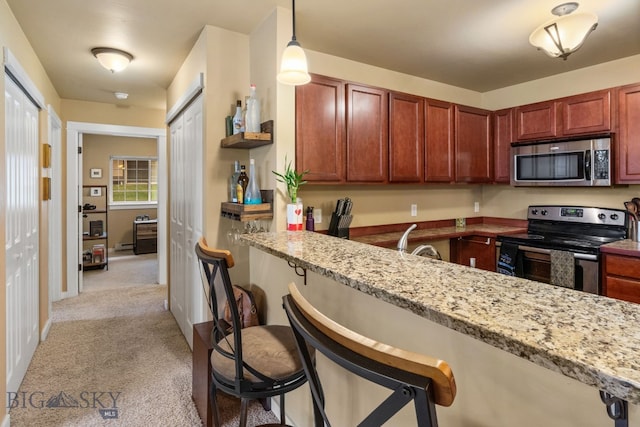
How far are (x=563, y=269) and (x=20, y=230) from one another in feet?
→ 12.8

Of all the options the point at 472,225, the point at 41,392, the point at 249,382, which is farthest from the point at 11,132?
the point at 472,225

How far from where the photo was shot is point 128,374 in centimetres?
261

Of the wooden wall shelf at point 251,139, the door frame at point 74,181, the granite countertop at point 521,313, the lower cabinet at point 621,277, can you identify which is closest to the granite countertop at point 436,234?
the lower cabinet at point 621,277

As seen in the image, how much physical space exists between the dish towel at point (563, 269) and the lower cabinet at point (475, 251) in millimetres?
609

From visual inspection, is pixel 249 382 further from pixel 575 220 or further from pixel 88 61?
pixel 575 220

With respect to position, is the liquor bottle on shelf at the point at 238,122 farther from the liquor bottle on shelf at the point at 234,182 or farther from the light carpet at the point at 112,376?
Answer: the light carpet at the point at 112,376

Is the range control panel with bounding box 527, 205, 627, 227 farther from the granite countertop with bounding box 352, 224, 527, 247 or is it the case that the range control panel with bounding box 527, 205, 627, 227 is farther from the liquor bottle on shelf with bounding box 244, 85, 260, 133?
the liquor bottle on shelf with bounding box 244, 85, 260, 133

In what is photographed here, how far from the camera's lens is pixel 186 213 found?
3.08 m

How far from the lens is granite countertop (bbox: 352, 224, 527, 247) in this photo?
123 inches

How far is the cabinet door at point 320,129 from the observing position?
2.50 m

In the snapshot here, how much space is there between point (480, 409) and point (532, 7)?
2.28 meters

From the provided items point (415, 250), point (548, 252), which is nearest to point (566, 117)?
point (548, 252)

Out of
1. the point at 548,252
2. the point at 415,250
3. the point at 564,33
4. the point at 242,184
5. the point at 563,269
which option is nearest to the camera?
the point at 415,250

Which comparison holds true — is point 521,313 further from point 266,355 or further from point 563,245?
point 563,245
